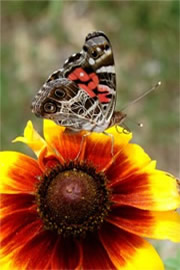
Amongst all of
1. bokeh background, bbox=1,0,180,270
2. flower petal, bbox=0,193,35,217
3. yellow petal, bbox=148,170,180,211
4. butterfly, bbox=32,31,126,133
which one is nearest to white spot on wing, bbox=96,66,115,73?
butterfly, bbox=32,31,126,133

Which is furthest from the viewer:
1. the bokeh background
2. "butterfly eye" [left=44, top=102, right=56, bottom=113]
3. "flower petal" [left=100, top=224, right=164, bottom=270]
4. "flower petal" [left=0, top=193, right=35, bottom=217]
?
the bokeh background

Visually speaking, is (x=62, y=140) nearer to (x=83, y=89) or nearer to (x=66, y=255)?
(x=83, y=89)

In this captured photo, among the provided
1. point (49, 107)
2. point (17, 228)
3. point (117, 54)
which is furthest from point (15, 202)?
point (117, 54)

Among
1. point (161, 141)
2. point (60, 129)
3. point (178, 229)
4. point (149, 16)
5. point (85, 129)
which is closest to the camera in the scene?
point (178, 229)

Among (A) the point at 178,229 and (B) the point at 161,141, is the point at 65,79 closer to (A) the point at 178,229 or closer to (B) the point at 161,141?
(A) the point at 178,229

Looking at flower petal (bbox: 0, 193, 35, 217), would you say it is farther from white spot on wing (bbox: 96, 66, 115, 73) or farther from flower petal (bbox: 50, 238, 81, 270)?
white spot on wing (bbox: 96, 66, 115, 73)

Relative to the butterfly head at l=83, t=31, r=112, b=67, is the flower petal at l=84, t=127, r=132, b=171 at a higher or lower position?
lower

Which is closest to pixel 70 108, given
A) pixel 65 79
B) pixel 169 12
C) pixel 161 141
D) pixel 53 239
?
pixel 65 79
